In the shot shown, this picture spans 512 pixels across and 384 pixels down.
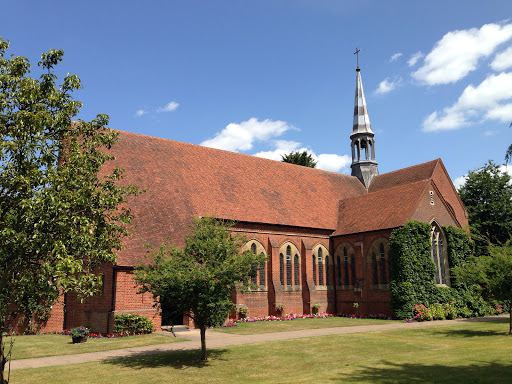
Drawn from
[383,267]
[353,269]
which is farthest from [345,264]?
[383,267]

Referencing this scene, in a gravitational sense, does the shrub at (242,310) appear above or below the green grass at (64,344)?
above

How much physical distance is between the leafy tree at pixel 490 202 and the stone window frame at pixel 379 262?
16.6m

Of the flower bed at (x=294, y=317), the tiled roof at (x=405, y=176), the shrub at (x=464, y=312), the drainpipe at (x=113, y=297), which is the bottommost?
the flower bed at (x=294, y=317)

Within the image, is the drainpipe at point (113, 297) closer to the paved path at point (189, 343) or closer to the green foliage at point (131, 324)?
the green foliage at point (131, 324)

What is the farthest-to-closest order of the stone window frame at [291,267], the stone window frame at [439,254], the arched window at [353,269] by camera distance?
the arched window at [353,269], the stone window frame at [291,267], the stone window frame at [439,254]

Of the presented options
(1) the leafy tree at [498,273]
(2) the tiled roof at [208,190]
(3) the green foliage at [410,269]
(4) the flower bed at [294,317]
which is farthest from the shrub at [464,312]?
(2) the tiled roof at [208,190]

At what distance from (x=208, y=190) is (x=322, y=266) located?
1145cm

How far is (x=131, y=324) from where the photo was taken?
70.2 feet

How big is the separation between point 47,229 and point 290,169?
104 ft

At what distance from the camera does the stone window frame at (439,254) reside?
30.8 metres

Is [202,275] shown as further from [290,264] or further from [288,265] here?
[290,264]

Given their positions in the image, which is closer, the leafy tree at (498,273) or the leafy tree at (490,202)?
the leafy tree at (498,273)

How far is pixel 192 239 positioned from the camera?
49.9 feet

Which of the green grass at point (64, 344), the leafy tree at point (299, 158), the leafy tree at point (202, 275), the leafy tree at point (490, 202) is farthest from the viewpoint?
the leafy tree at point (299, 158)
